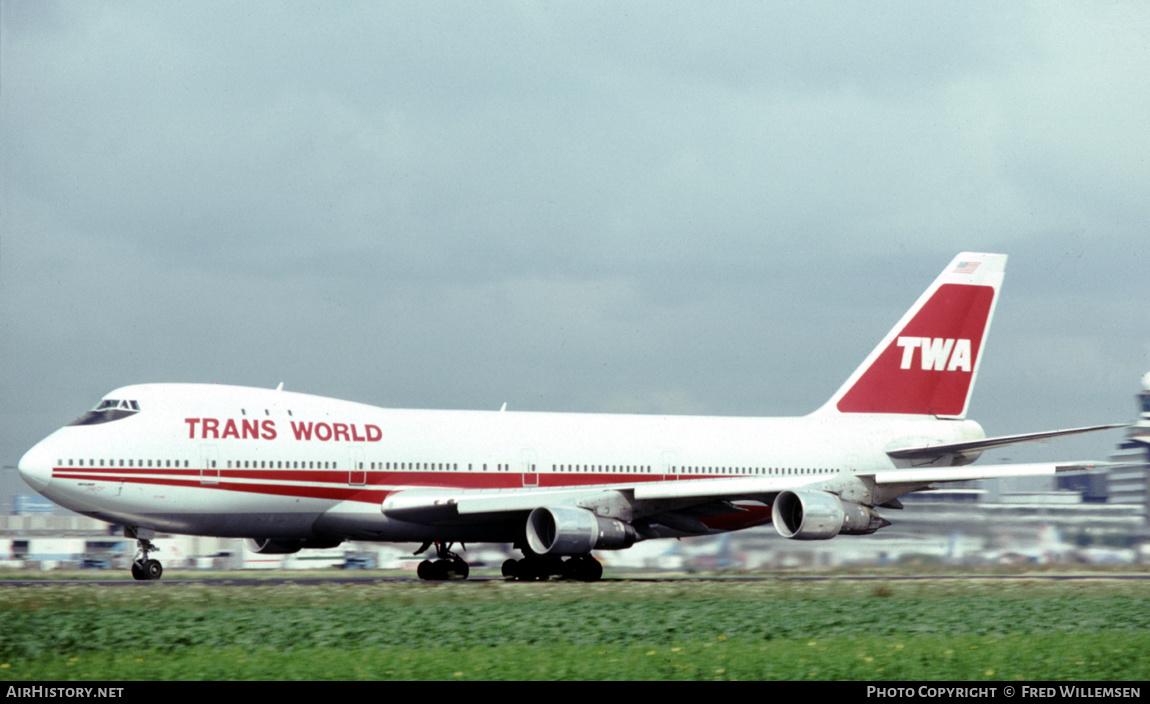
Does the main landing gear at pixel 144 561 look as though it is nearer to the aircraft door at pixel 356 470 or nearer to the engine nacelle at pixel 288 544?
the engine nacelle at pixel 288 544

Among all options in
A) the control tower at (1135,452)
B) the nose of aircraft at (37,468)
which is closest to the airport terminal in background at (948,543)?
the nose of aircraft at (37,468)

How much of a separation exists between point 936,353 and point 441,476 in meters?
17.4

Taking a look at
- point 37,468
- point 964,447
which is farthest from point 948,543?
point 37,468

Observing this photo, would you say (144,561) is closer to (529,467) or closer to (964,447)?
(529,467)

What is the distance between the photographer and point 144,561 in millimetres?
32438

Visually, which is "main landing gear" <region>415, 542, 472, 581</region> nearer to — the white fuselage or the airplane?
the airplane

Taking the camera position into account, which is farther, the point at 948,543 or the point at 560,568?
the point at 948,543

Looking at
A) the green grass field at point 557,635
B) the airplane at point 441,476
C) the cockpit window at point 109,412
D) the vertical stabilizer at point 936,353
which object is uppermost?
the vertical stabilizer at point 936,353

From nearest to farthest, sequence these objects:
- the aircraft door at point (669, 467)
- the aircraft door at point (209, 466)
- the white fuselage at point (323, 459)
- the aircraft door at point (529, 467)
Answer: the white fuselage at point (323, 459) < the aircraft door at point (209, 466) < the aircraft door at point (529, 467) < the aircraft door at point (669, 467)

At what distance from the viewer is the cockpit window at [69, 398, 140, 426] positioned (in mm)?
32469

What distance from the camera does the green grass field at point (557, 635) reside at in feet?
56.2

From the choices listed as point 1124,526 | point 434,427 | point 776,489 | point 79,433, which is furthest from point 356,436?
point 1124,526

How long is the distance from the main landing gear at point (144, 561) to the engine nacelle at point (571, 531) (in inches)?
340

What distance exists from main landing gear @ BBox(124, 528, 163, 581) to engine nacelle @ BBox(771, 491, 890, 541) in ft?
47.2
